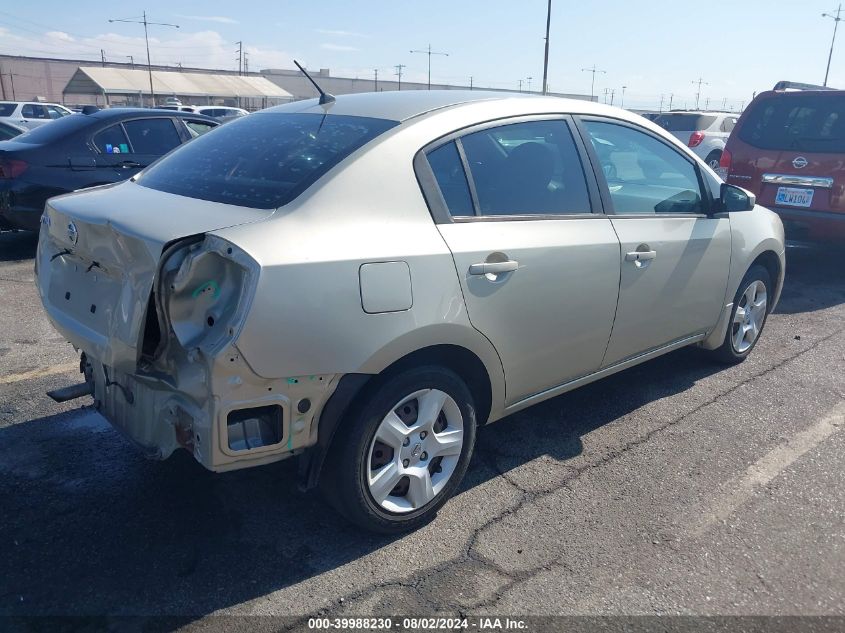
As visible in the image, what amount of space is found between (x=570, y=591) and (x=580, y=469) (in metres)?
0.96

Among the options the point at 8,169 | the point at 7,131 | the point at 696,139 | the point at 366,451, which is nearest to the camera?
the point at 366,451

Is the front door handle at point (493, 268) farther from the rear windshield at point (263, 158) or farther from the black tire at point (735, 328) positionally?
the black tire at point (735, 328)

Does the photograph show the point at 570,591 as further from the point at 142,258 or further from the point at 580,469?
the point at 142,258

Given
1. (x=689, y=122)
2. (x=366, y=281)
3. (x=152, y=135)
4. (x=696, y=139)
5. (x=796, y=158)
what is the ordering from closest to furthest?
1. (x=366, y=281)
2. (x=796, y=158)
3. (x=152, y=135)
4. (x=696, y=139)
5. (x=689, y=122)

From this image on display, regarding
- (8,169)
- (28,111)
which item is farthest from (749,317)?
(28,111)

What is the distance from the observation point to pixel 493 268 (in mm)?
2957

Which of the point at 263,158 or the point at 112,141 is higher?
the point at 263,158

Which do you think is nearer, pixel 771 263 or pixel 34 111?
pixel 771 263

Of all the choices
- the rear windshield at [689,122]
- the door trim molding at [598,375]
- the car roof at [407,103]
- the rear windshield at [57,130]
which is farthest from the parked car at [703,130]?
the car roof at [407,103]

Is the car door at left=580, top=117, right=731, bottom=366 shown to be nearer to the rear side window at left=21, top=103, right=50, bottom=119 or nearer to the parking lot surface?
the parking lot surface

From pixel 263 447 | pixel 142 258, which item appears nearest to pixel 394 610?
pixel 263 447

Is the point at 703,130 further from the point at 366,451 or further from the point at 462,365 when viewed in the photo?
the point at 366,451

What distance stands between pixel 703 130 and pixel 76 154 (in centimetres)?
1593

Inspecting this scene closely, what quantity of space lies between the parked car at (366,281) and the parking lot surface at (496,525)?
303 millimetres
